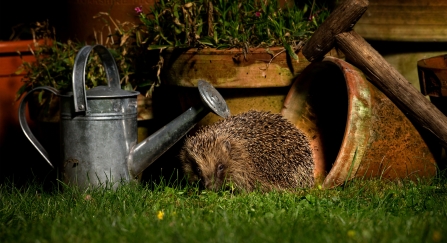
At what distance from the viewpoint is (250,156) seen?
4.10 meters

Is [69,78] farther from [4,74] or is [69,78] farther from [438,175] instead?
[438,175]

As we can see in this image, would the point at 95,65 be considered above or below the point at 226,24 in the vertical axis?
below

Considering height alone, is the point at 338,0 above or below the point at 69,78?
above

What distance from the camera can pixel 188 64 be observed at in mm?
4469

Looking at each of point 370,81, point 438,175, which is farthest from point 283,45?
point 438,175

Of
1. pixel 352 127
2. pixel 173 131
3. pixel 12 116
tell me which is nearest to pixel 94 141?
pixel 173 131

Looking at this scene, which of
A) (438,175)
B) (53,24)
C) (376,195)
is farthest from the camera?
(53,24)

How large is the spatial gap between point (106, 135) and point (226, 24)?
1.18m

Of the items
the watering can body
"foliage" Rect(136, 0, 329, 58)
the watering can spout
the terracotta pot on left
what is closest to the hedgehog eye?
the watering can spout

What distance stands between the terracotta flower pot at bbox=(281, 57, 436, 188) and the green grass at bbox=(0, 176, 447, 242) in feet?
0.46

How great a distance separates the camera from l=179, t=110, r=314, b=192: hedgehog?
4.04 m

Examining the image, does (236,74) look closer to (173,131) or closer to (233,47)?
(233,47)

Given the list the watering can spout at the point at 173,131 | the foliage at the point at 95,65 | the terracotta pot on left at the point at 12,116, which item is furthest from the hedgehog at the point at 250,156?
the terracotta pot on left at the point at 12,116

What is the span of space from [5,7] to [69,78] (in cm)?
175
